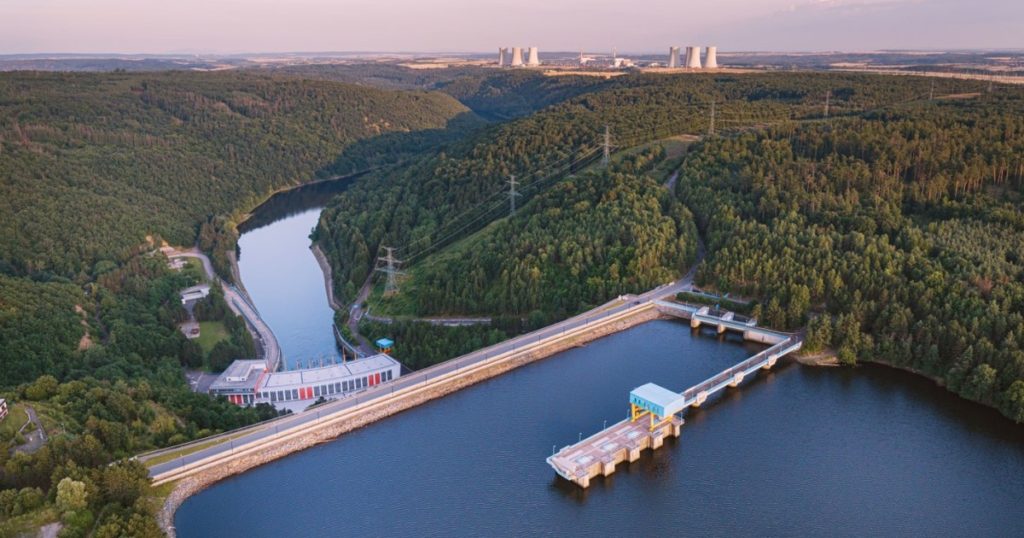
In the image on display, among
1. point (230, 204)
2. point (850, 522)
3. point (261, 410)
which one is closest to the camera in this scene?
point (850, 522)

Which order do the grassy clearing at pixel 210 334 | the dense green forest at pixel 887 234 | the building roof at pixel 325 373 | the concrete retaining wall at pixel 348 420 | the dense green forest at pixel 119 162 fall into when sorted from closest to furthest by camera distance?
the concrete retaining wall at pixel 348 420 → the dense green forest at pixel 887 234 → the building roof at pixel 325 373 → the grassy clearing at pixel 210 334 → the dense green forest at pixel 119 162

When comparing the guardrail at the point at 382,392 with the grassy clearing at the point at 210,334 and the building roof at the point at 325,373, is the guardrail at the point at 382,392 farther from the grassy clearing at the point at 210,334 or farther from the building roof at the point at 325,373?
the grassy clearing at the point at 210,334

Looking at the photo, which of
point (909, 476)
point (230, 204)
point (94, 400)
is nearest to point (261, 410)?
point (94, 400)

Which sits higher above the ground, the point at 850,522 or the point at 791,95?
the point at 791,95

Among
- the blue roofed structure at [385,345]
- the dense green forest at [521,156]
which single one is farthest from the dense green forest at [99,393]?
the dense green forest at [521,156]

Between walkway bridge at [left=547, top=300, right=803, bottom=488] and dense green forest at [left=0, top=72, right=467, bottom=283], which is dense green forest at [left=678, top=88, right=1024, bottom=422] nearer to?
walkway bridge at [left=547, top=300, right=803, bottom=488]

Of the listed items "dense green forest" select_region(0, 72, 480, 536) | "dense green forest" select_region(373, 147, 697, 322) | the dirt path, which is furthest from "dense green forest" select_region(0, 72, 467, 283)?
the dirt path

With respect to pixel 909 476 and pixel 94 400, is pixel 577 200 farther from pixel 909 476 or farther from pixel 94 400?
pixel 94 400
